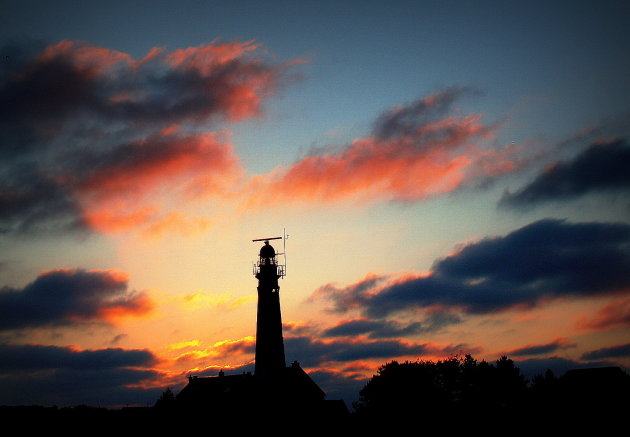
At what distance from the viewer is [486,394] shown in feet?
277

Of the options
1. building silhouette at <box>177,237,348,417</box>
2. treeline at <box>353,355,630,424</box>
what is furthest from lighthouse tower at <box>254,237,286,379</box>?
treeline at <box>353,355,630,424</box>

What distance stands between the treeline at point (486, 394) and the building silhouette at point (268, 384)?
10.3 metres

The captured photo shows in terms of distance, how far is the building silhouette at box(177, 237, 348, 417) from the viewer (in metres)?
62.8

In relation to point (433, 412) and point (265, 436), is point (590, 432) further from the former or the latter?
point (265, 436)

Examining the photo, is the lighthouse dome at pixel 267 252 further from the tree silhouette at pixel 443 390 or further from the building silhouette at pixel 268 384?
the tree silhouette at pixel 443 390

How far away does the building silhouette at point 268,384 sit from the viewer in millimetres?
62750

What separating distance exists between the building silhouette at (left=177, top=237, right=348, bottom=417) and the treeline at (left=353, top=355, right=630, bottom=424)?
1031 cm

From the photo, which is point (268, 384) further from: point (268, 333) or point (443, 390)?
point (443, 390)

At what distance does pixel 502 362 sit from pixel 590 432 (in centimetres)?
3738

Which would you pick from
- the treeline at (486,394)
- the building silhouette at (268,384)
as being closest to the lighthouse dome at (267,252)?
the building silhouette at (268,384)

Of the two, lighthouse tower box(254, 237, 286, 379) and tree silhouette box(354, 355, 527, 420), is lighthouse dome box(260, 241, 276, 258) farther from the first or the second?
tree silhouette box(354, 355, 527, 420)

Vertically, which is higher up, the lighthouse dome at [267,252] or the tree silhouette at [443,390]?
the lighthouse dome at [267,252]

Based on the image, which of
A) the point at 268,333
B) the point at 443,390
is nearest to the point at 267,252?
the point at 268,333

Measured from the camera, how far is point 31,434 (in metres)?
54.4
